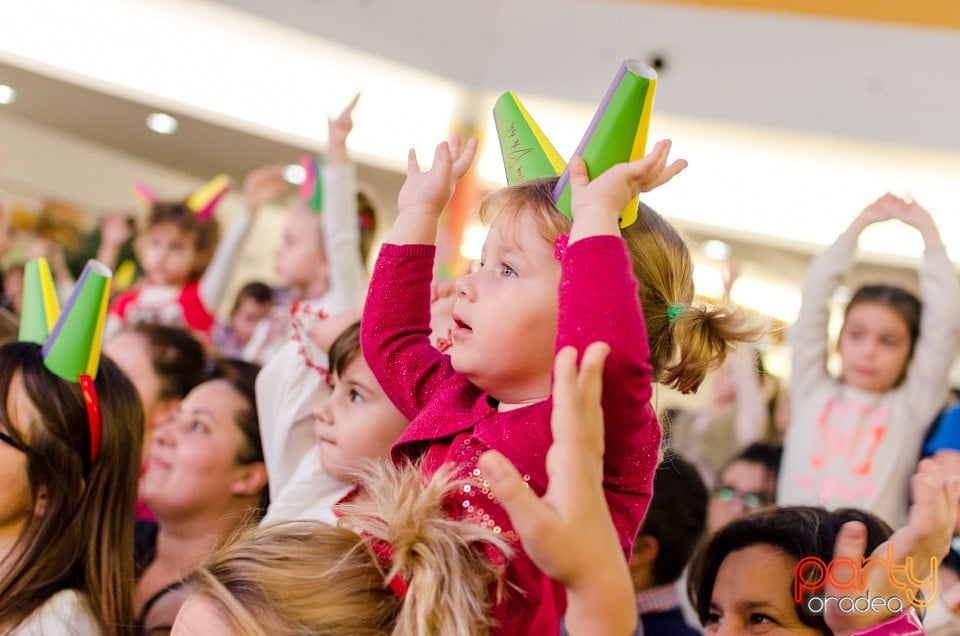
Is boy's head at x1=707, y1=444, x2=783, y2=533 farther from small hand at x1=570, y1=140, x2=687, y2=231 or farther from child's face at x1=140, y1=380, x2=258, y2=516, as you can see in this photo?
small hand at x1=570, y1=140, x2=687, y2=231

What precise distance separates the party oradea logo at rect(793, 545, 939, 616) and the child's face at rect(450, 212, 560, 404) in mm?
407

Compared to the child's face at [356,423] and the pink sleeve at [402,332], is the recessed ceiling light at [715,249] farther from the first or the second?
the pink sleeve at [402,332]

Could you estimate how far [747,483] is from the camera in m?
2.14

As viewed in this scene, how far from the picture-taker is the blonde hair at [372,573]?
0.75 m

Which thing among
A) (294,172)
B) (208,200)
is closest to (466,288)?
(208,200)

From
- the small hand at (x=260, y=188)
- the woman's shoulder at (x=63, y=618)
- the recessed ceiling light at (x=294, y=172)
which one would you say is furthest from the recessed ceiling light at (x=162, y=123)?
the woman's shoulder at (x=63, y=618)

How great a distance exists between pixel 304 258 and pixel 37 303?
55.3 inches

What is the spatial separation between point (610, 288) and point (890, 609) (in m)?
0.53

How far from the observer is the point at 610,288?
29.4 inches

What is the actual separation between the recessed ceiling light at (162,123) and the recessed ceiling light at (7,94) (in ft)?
2.06

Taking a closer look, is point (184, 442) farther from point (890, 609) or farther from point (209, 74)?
point (209, 74)

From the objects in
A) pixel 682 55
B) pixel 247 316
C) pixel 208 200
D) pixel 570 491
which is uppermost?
pixel 682 55

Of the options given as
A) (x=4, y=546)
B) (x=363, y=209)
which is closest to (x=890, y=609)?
(x=4, y=546)

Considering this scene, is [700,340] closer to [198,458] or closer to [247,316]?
[198,458]
